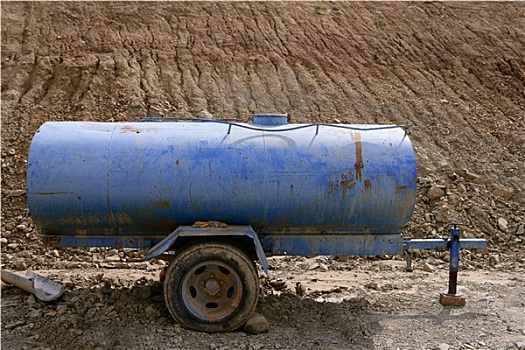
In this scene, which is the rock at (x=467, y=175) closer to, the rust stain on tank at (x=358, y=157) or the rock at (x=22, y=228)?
the rust stain on tank at (x=358, y=157)

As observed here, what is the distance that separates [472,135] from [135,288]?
8.30 metres

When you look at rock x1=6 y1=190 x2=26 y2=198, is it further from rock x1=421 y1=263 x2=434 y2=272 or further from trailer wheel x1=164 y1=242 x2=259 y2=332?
rock x1=421 y1=263 x2=434 y2=272

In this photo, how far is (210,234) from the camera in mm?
5676

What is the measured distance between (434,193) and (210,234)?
17.8 ft

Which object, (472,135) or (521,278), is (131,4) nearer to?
(472,135)

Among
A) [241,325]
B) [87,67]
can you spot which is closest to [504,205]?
[241,325]

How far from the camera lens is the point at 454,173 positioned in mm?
10555

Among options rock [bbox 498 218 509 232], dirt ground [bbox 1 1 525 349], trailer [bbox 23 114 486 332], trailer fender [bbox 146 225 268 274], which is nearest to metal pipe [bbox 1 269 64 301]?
dirt ground [bbox 1 1 525 349]

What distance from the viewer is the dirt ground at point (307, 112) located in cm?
595

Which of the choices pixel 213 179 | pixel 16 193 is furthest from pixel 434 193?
pixel 16 193

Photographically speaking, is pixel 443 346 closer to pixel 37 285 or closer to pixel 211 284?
pixel 211 284

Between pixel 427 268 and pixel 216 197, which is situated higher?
pixel 216 197

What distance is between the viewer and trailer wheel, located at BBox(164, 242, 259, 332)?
5.70 meters

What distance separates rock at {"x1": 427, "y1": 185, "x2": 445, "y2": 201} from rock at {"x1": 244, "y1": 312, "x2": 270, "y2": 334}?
16.7 feet
